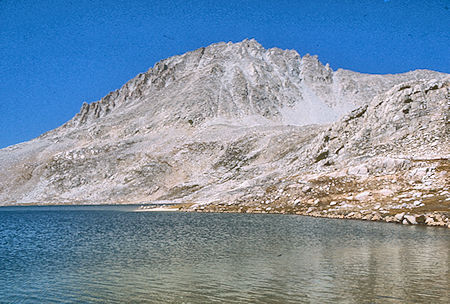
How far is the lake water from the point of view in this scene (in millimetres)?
18656

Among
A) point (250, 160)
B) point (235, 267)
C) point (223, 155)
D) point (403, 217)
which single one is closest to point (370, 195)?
point (403, 217)

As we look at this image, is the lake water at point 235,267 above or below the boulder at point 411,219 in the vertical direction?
below

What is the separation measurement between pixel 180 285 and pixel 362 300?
977 centimetres

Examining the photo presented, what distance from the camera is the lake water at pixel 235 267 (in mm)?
18656

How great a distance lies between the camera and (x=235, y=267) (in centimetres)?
2505

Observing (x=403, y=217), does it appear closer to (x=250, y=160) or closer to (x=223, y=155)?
(x=250, y=160)

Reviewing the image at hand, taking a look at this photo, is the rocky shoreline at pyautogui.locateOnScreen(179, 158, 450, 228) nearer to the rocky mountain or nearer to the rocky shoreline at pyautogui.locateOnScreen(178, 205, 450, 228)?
the rocky shoreline at pyautogui.locateOnScreen(178, 205, 450, 228)

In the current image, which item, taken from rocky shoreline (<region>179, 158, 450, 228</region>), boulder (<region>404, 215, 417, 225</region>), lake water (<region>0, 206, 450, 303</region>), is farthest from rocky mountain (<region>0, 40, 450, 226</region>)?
lake water (<region>0, 206, 450, 303</region>)

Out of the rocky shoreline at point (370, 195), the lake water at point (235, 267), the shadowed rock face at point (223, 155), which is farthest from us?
the shadowed rock face at point (223, 155)

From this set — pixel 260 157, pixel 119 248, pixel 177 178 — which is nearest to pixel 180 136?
pixel 177 178

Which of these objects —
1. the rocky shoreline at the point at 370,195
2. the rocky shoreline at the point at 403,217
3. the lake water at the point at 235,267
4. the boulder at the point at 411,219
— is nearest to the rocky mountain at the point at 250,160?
the rocky shoreline at the point at 370,195

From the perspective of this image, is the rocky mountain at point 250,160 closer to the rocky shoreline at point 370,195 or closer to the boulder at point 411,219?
the rocky shoreline at point 370,195

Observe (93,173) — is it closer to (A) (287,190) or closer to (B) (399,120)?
(A) (287,190)


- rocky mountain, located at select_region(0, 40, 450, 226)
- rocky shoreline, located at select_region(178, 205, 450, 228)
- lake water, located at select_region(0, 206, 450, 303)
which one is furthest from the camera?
rocky mountain, located at select_region(0, 40, 450, 226)
